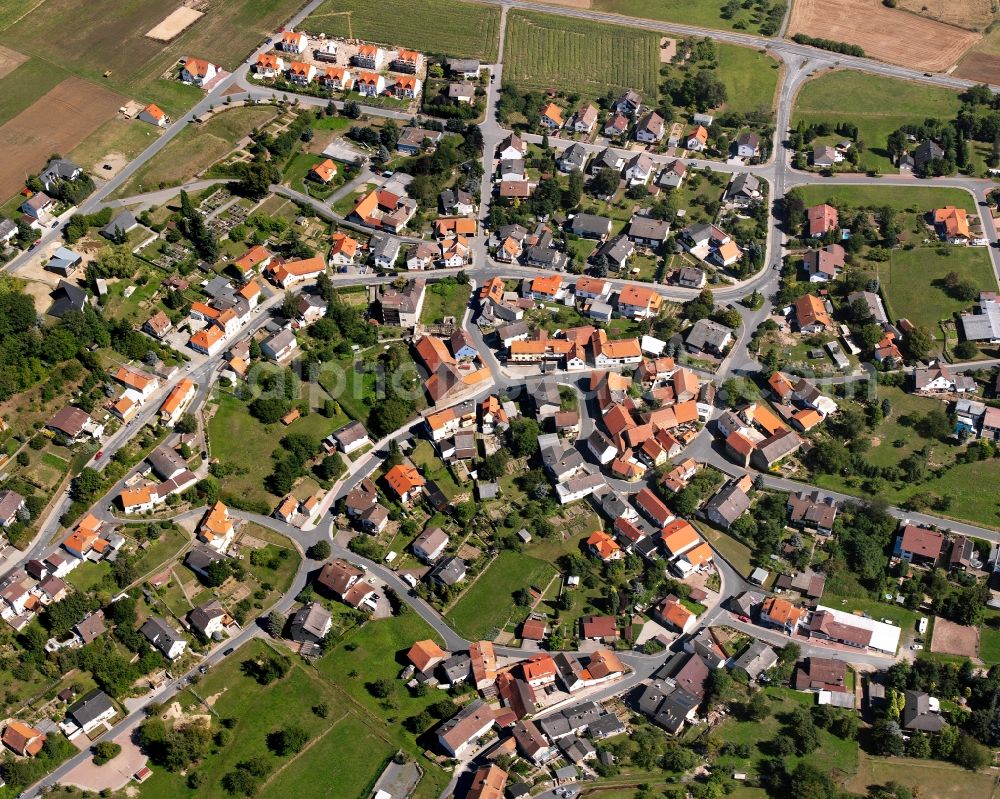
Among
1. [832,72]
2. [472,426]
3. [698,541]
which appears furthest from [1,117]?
[832,72]

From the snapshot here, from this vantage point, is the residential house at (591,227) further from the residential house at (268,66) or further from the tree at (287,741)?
the tree at (287,741)

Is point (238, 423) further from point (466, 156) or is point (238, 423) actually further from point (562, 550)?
point (466, 156)

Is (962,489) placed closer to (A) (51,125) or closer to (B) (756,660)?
(B) (756,660)

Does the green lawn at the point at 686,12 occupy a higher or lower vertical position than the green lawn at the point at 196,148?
higher

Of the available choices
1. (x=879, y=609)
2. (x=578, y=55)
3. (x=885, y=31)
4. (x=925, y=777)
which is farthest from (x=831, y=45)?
(x=925, y=777)

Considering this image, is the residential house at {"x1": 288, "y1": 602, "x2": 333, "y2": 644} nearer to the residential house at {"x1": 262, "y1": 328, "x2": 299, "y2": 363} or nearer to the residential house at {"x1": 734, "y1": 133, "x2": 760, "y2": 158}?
the residential house at {"x1": 262, "y1": 328, "x2": 299, "y2": 363}

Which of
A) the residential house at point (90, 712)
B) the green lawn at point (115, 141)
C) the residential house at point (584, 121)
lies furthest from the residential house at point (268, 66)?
the residential house at point (90, 712)
